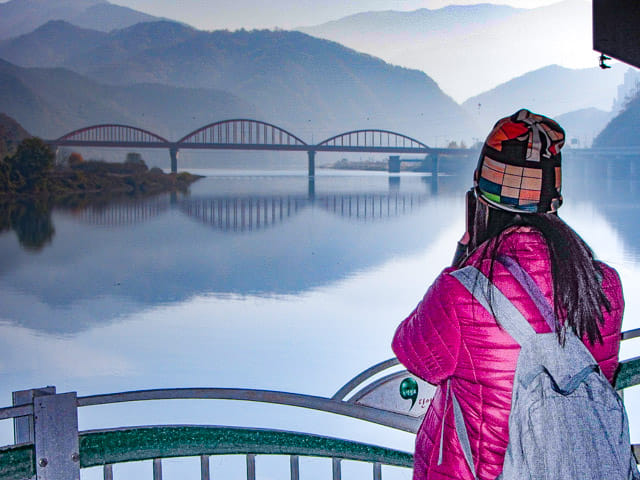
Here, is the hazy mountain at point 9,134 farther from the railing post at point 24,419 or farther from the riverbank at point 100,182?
the railing post at point 24,419

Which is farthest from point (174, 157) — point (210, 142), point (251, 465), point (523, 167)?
point (523, 167)

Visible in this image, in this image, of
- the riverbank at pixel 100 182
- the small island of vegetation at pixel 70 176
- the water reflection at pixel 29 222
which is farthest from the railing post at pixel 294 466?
the riverbank at pixel 100 182

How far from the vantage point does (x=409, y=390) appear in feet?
4.22

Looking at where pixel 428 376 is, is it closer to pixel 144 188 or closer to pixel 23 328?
pixel 23 328

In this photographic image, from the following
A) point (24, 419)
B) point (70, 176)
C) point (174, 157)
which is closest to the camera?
point (24, 419)

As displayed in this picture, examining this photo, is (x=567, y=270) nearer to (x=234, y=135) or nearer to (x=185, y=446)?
(x=185, y=446)

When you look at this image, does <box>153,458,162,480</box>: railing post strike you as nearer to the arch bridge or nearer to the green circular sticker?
the green circular sticker

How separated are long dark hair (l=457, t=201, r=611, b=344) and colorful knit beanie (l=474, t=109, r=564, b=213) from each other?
14 mm

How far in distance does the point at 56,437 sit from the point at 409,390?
1.80ft

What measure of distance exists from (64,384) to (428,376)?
15.9 ft

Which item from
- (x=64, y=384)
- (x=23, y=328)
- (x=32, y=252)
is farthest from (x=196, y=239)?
(x=64, y=384)

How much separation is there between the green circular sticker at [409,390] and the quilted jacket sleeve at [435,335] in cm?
45

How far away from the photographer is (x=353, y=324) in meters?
6.73

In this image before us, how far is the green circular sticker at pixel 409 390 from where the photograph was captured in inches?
50.4
